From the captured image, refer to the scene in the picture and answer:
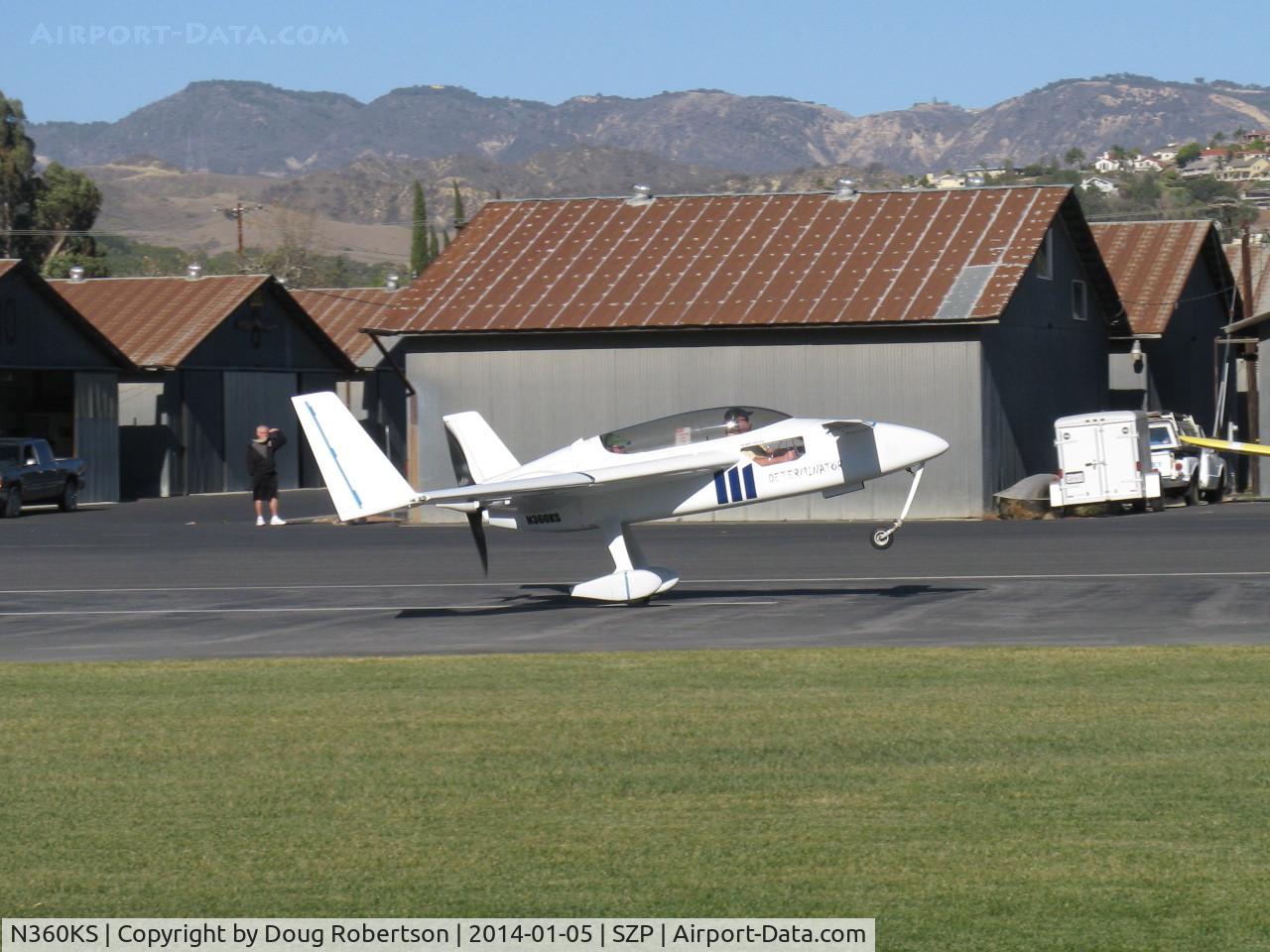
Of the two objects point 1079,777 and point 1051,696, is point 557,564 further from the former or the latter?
point 1079,777

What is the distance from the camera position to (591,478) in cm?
1970

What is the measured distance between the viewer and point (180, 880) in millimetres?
7840

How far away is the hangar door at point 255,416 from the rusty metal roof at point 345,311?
21.7 feet

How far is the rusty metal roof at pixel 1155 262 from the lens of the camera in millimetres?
50844

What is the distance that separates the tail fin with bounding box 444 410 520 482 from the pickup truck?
79.1ft

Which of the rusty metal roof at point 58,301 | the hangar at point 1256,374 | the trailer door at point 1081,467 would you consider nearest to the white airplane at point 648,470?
the trailer door at point 1081,467

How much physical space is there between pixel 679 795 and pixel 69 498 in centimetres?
3799

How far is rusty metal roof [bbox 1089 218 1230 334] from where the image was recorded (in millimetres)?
50844

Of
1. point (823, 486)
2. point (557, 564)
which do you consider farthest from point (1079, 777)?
point (557, 564)

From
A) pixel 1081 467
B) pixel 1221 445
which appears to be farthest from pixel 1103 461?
pixel 1221 445

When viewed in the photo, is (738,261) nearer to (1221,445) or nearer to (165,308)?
(165,308)

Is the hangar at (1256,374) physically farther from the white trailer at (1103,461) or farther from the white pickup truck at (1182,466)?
the white trailer at (1103,461)

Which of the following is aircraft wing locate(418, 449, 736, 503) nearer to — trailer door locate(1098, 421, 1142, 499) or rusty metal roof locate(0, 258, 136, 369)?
trailer door locate(1098, 421, 1142, 499)
